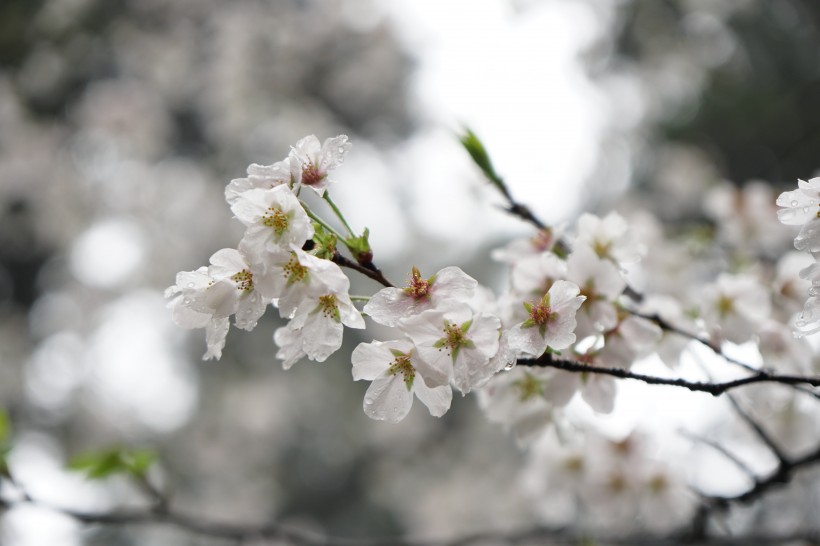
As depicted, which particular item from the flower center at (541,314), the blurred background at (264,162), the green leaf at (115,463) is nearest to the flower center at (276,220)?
the flower center at (541,314)

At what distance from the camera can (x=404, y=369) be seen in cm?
92

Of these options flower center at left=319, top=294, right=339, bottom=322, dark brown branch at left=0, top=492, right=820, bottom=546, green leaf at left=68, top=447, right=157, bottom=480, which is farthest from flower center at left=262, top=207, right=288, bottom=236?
dark brown branch at left=0, top=492, right=820, bottom=546

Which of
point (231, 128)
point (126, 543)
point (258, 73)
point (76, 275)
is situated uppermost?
point (258, 73)

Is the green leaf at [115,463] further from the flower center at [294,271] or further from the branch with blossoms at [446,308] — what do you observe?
the flower center at [294,271]

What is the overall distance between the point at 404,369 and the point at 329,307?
13cm

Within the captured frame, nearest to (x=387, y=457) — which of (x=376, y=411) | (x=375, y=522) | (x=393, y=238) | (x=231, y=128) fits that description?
(x=375, y=522)

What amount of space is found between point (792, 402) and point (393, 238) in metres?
5.41

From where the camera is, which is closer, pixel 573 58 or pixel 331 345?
pixel 331 345

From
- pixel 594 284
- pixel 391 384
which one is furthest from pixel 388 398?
pixel 594 284

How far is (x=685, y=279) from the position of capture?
1968mm

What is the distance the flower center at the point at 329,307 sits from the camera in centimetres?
87

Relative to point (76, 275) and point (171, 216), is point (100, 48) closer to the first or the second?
point (171, 216)

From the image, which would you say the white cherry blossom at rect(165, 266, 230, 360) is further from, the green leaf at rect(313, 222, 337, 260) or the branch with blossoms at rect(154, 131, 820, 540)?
the green leaf at rect(313, 222, 337, 260)

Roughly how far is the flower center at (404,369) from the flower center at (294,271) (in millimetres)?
162
